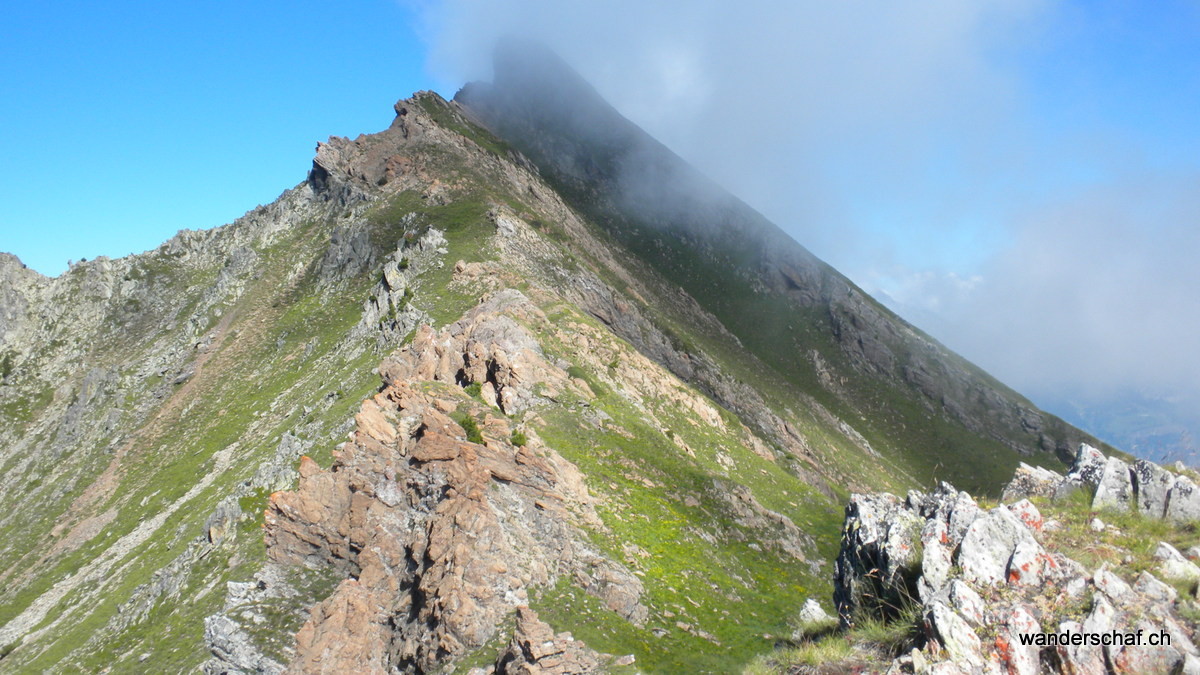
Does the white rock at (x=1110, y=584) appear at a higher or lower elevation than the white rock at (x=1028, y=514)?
lower

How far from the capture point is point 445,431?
1173 inches

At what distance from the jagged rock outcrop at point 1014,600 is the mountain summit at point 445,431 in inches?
612

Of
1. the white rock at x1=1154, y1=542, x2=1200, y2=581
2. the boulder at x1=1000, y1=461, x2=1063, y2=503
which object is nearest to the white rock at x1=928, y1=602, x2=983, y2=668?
the white rock at x1=1154, y1=542, x2=1200, y2=581

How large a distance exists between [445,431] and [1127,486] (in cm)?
2596

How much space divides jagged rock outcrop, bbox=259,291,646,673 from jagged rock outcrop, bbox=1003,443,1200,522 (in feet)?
58.7

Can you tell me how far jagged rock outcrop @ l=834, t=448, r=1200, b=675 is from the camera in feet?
24.7

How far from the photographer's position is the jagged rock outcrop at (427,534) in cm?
2389

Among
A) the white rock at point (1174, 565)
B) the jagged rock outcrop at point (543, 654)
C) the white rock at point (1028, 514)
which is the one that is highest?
the white rock at point (1028, 514)

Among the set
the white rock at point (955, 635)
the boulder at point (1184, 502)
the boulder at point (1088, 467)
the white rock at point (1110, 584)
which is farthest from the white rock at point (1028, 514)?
the white rock at point (955, 635)

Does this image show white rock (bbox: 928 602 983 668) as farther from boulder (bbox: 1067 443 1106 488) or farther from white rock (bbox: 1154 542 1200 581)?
boulder (bbox: 1067 443 1106 488)

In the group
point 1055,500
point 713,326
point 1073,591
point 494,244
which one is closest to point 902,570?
point 1073,591

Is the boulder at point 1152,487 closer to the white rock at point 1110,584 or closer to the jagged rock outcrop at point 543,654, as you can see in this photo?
the white rock at point 1110,584

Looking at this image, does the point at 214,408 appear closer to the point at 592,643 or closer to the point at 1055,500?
the point at 592,643

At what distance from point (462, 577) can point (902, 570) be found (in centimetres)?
1840
